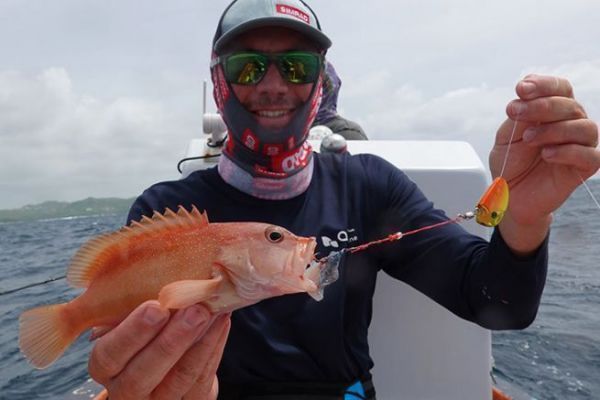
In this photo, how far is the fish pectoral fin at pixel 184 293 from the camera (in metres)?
1.54

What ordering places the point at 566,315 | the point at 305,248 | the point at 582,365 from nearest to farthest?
the point at 305,248 → the point at 582,365 → the point at 566,315

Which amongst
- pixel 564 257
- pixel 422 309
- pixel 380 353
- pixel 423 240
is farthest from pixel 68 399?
pixel 564 257

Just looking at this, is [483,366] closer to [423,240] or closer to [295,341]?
[423,240]

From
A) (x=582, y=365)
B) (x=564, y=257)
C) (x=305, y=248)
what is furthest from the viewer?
(x=564, y=257)

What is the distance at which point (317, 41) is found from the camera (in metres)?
2.59

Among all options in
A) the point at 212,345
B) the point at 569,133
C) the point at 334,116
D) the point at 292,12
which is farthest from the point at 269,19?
the point at 334,116

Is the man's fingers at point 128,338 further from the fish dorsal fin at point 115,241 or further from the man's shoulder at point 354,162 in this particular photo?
the man's shoulder at point 354,162

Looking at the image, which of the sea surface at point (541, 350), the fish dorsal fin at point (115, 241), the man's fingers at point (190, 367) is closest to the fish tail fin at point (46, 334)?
the fish dorsal fin at point (115, 241)

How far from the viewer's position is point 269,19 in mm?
2418


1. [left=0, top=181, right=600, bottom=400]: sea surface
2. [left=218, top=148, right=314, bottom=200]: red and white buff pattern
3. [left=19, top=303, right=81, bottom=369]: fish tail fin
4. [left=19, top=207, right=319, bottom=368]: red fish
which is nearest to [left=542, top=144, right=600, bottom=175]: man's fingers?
[left=19, top=207, right=319, bottom=368]: red fish

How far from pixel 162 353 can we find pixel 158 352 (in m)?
0.01

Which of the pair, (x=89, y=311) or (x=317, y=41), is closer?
(x=89, y=311)

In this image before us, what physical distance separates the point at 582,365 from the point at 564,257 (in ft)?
22.2

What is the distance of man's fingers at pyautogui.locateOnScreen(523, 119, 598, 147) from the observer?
5.69 feet
